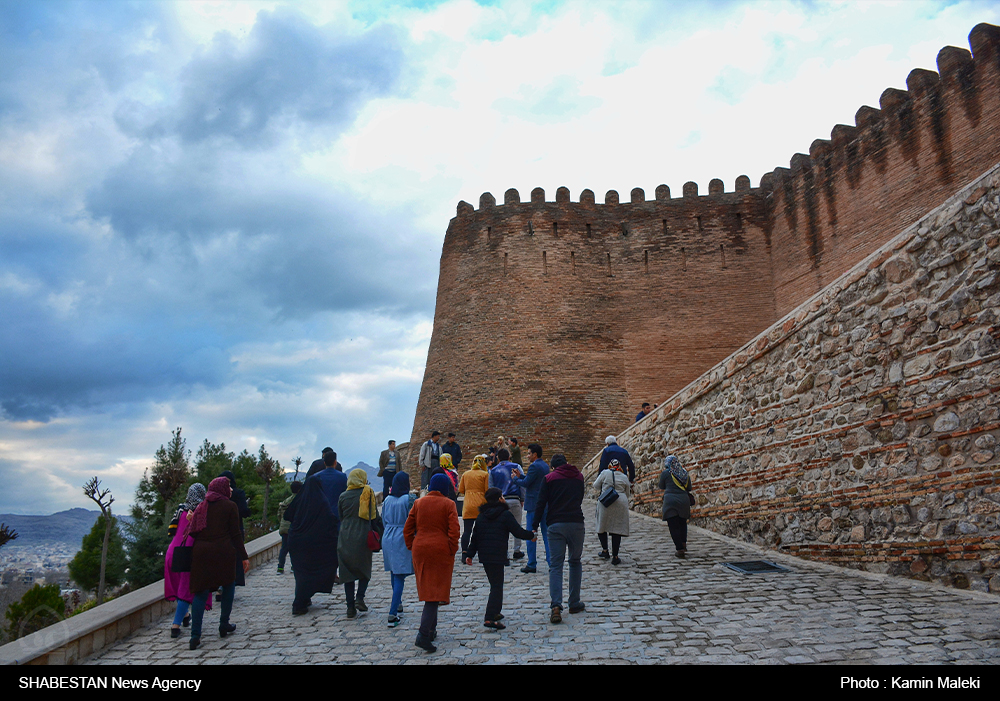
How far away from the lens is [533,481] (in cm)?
724

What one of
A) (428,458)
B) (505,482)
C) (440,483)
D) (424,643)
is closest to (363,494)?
(440,483)

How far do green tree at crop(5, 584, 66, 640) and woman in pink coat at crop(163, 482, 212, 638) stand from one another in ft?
64.0

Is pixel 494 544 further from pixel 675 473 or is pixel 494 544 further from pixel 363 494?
pixel 675 473

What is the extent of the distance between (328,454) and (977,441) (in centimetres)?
613

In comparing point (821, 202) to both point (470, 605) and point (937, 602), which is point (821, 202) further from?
point (470, 605)

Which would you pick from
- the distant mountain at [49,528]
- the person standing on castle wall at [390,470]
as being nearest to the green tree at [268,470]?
the person standing on castle wall at [390,470]

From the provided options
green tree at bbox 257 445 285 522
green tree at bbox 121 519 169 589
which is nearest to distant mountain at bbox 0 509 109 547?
green tree at bbox 257 445 285 522

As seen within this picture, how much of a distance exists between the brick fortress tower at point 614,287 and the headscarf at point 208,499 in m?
14.0

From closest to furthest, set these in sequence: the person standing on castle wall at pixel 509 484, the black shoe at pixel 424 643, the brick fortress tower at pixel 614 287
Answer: the black shoe at pixel 424 643 → the person standing on castle wall at pixel 509 484 → the brick fortress tower at pixel 614 287

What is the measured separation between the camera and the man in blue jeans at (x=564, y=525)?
554 centimetres

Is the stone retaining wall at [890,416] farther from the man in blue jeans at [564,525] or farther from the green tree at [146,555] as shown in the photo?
the green tree at [146,555]

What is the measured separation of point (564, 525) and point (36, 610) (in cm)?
2274

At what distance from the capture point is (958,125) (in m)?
14.8

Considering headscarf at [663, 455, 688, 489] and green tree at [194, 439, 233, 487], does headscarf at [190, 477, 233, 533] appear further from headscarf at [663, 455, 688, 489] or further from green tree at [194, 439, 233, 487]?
green tree at [194, 439, 233, 487]
